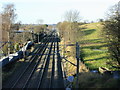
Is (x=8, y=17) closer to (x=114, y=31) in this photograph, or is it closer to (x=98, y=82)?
(x=114, y=31)

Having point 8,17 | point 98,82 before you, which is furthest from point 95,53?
point 98,82

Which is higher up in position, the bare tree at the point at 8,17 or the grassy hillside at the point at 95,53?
the bare tree at the point at 8,17

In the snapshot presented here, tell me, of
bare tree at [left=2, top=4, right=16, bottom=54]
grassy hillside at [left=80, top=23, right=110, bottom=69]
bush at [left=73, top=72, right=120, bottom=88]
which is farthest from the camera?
bare tree at [left=2, top=4, right=16, bottom=54]

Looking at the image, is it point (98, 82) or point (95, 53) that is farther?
point (95, 53)

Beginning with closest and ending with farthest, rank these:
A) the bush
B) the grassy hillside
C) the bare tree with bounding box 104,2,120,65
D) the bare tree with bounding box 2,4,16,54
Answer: the bush
the bare tree with bounding box 104,2,120,65
the grassy hillside
the bare tree with bounding box 2,4,16,54

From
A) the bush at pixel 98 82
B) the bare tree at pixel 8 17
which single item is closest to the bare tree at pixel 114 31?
the bush at pixel 98 82

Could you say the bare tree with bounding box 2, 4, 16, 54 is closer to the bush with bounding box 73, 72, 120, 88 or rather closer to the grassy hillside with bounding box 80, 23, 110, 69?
the grassy hillside with bounding box 80, 23, 110, 69

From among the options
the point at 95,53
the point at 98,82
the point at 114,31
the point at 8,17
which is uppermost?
the point at 8,17

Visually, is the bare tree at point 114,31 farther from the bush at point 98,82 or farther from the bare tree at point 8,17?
the bare tree at point 8,17

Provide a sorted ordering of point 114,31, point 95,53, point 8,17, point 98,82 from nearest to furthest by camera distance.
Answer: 1. point 98,82
2. point 114,31
3. point 8,17
4. point 95,53

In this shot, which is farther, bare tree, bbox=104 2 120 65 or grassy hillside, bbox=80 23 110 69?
grassy hillside, bbox=80 23 110 69

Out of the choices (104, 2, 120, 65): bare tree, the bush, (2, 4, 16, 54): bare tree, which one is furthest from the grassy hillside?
(2, 4, 16, 54): bare tree

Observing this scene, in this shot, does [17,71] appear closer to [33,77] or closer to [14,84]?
[33,77]

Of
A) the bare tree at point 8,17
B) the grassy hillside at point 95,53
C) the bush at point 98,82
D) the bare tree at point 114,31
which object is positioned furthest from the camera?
the bare tree at point 8,17
